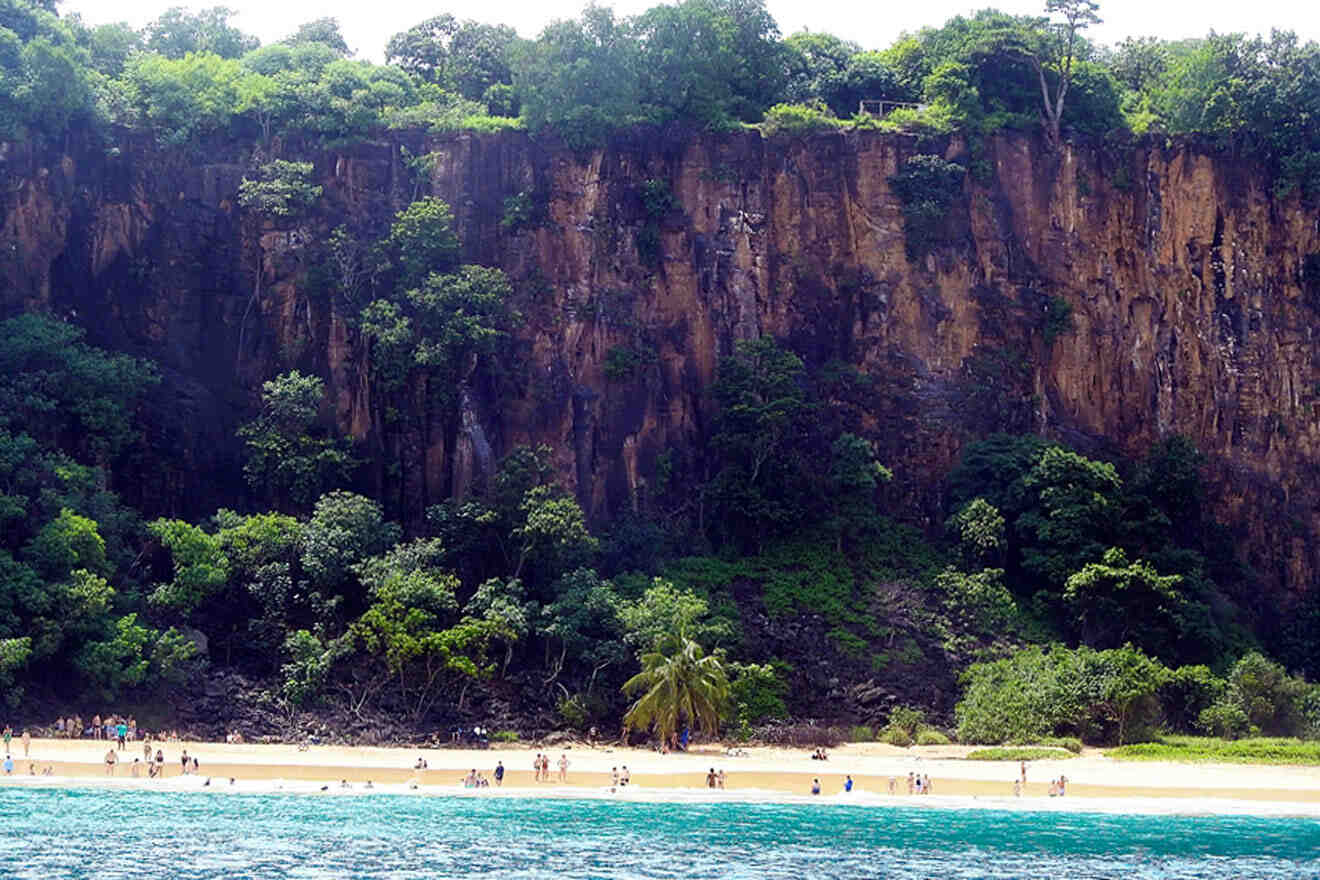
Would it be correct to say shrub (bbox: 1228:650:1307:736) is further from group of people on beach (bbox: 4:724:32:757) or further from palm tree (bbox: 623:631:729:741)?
group of people on beach (bbox: 4:724:32:757)

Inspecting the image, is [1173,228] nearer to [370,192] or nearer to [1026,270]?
[1026,270]

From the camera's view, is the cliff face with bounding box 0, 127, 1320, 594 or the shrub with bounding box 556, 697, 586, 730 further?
the cliff face with bounding box 0, 127, 1320, 594

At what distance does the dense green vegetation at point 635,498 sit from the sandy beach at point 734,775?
7.61 feet

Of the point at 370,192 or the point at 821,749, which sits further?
the point at 370,192

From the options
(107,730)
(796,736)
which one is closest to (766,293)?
(796,736)

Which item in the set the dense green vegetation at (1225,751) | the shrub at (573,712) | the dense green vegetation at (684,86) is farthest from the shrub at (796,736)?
the dense green vegetation at (684,86)

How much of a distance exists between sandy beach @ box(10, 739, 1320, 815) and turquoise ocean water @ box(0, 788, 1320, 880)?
3.91 feet

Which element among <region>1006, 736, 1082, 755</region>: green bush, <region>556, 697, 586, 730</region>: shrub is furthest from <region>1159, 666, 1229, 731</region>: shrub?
<region>556, 697, 586, 730</region>: shrub

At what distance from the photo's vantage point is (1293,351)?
60.9 metres

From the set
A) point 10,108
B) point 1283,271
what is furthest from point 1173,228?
point 10,108

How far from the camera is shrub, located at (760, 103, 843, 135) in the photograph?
60500 millimetres

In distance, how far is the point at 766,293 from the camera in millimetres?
60188

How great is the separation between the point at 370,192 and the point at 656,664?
2118cm

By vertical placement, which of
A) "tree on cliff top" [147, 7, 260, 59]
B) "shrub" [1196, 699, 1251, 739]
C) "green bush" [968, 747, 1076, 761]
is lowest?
"green bush" [968, 747, 1076, 761]
